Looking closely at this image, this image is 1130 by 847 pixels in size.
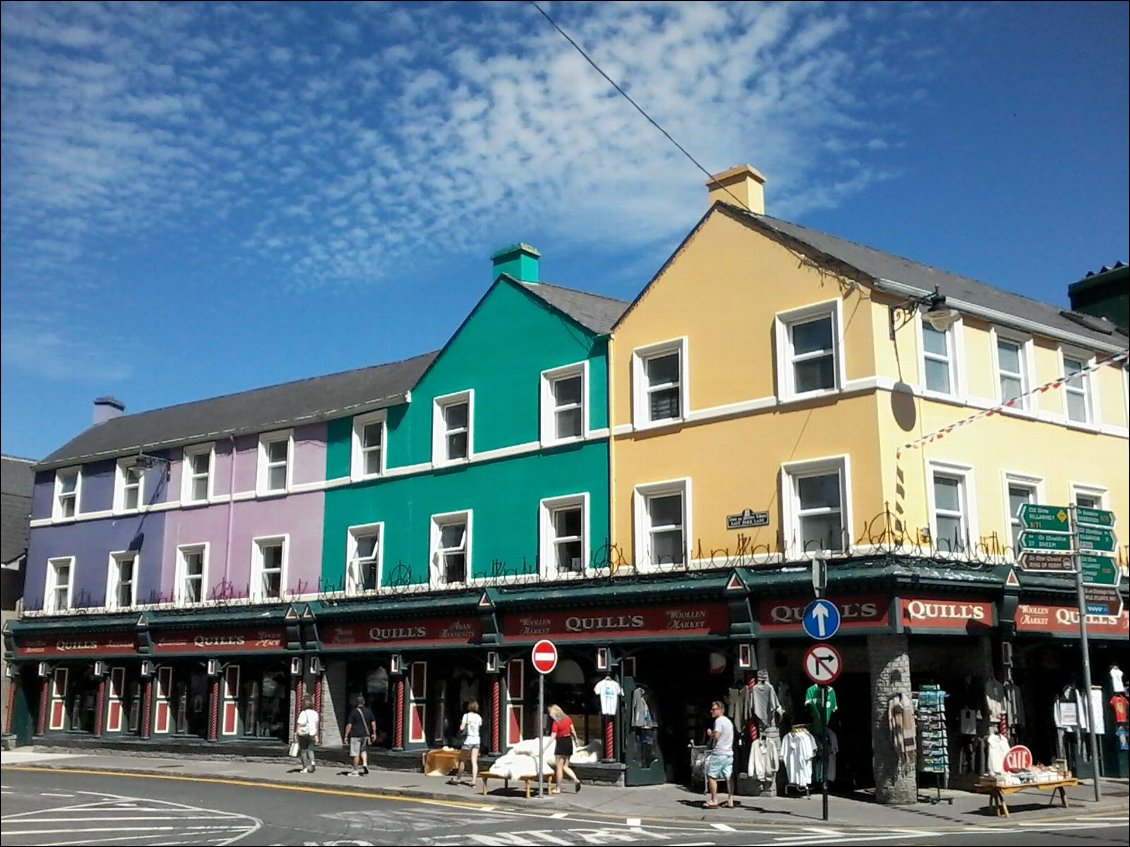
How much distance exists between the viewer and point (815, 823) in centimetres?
1748

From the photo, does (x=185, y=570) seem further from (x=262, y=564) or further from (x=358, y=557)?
(x=358, y=557)

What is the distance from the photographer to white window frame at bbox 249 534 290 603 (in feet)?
102

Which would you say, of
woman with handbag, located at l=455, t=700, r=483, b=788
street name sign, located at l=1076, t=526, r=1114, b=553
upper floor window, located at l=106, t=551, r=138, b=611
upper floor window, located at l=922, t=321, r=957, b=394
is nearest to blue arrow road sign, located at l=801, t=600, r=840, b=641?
street name sign, located at l=1076, t=526, r=1114, b=553

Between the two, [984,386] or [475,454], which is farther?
[475,454]

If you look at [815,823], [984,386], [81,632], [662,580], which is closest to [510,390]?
[662,580]

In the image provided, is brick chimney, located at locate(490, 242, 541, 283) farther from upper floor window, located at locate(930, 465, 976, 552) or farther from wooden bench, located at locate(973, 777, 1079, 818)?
wooden bench, located at locate(973, 777, 1079, 818)

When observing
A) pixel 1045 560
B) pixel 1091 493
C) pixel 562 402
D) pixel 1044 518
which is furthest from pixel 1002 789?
pixel 562 402

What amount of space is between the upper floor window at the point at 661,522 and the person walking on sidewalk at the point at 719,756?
4.51 metres

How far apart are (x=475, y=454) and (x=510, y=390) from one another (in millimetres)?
1727

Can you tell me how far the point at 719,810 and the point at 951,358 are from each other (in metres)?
9.55

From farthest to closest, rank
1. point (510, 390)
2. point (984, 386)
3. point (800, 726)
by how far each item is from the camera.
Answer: point (510, 390) → point (984, 386) → point (800, 726)

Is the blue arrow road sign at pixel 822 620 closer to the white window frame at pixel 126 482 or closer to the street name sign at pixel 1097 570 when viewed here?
the street name sign at pixel 1097 570

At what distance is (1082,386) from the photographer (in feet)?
83.8

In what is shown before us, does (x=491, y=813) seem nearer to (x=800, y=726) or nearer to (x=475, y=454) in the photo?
(x=800, y=726)
